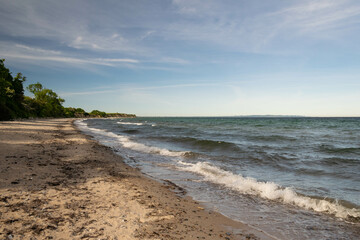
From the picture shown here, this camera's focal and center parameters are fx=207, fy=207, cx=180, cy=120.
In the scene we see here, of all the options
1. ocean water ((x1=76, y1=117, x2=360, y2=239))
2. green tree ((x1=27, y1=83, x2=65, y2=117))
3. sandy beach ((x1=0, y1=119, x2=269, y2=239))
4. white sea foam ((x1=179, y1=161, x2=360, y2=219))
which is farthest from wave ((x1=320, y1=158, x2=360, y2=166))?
green tree ((x1=27, y1=83, x2=65, y2=117))

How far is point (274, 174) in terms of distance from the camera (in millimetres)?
9961

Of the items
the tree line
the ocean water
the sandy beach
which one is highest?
the tree line

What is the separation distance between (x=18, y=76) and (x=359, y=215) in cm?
6896

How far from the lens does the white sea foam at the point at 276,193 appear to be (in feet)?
19.2

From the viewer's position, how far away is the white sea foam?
231 inches

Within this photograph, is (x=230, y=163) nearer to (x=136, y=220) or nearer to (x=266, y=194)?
(x=266, y=194)

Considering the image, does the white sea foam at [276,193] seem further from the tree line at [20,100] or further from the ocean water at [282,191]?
the tree line at [20,100]

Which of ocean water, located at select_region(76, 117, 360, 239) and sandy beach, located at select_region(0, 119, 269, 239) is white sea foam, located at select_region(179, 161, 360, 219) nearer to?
ocean water, located at select_region(76, 117, 360, 239)


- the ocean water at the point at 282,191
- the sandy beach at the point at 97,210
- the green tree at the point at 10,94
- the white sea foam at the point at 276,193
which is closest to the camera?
the sandy beach at the point at 97,210

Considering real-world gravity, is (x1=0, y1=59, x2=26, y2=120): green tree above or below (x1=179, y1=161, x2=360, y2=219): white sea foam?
above

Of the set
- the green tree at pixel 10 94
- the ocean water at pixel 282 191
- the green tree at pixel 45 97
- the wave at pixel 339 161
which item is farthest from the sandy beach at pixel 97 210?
the green tree at pixel 45 97

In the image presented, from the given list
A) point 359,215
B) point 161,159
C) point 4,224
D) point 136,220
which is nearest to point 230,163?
point 161,159

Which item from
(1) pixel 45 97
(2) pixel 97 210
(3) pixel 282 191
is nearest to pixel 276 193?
Answer: (3) pixel 282 191

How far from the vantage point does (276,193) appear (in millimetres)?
6895
